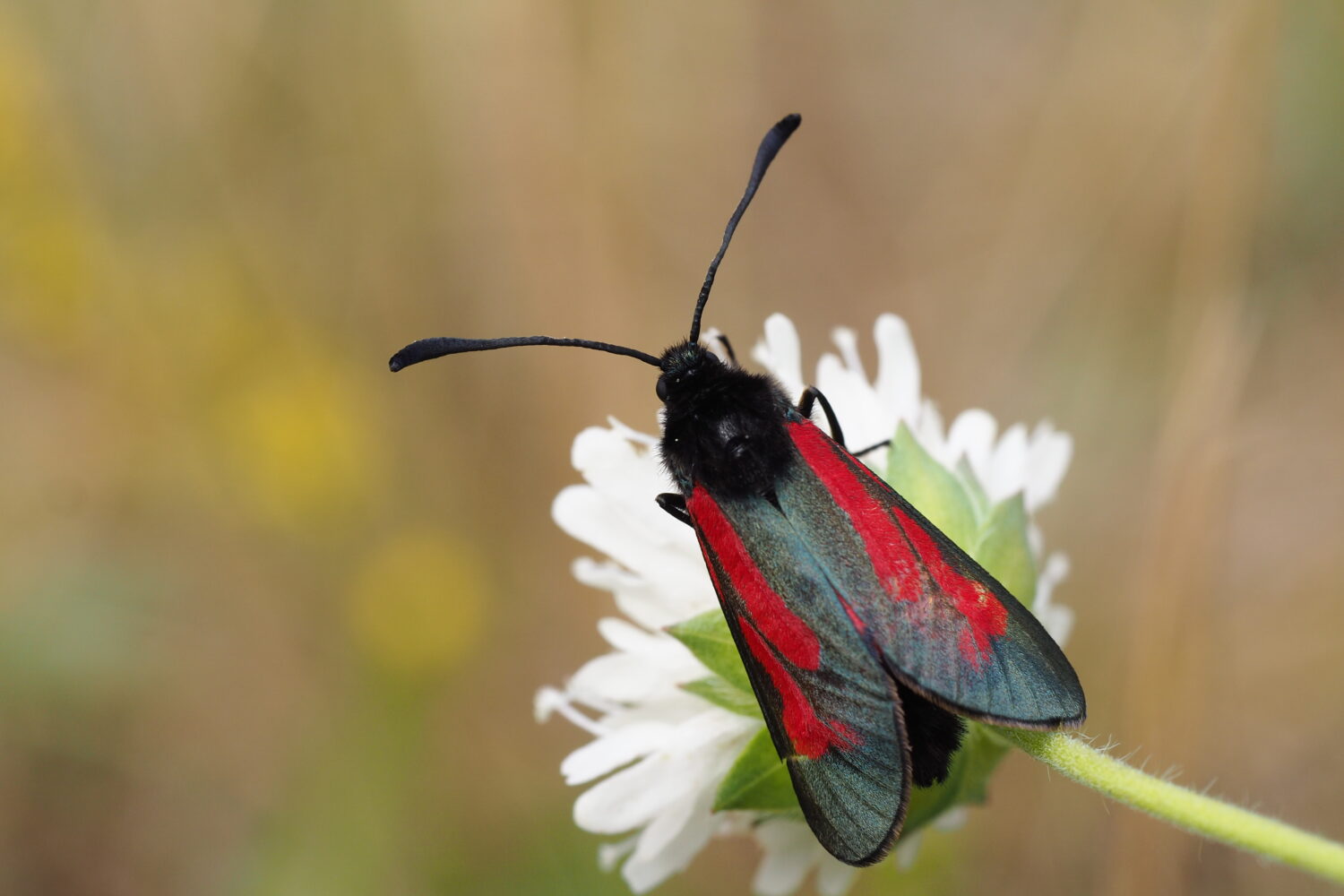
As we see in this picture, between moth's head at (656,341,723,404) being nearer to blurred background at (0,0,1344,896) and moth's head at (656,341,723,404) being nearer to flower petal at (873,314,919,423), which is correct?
flower petal at (873,314,919,423)

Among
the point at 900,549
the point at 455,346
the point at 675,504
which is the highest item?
the point at 455,346

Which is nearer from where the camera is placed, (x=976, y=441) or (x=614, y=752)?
(x=614, y=752)

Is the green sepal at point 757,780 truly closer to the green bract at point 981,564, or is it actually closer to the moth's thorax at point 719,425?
the green bract at point 981,564

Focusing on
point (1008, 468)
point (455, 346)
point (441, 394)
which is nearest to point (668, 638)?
point (455, 346)

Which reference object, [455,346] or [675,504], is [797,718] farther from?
[455,346]

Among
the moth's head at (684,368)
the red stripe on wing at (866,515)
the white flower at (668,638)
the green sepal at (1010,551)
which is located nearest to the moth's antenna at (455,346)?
the moth's head at (684,368)

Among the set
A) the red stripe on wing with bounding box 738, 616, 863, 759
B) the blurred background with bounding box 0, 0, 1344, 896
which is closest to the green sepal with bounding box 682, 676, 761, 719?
the red stripe on wing with bounding box 738, 616, 863, 759

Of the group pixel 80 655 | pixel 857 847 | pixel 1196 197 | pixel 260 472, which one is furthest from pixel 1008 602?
pixel 80 655
